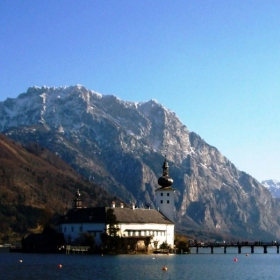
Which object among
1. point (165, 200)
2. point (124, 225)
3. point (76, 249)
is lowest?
point (76, 249)

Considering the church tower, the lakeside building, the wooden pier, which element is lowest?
the wooden pier

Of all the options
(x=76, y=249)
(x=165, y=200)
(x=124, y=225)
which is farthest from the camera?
(x=165, y=200)

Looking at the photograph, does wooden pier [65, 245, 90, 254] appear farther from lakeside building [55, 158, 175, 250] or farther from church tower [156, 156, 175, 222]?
church tower [156, 156, 175, 222]

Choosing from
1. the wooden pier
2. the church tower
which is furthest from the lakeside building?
the church tower

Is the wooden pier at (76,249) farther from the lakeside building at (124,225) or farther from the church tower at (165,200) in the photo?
the church tower at (165,200)

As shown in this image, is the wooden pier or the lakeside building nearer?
the wooden pier

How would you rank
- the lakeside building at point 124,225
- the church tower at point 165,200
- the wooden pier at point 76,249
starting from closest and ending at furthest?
1. the wooden pier at point 76,249
2. the lakeside building at point 124,225
3. the church tower at point 165,200

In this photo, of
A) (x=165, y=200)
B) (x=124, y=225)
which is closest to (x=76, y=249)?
(x=124, y=225)

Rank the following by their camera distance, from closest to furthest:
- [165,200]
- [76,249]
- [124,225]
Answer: [76,249] → [124,225] → [165,200]

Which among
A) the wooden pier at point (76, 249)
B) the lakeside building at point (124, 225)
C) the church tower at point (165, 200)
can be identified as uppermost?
the church tower at point (165, 200)

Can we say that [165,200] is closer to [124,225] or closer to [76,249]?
[124,225]

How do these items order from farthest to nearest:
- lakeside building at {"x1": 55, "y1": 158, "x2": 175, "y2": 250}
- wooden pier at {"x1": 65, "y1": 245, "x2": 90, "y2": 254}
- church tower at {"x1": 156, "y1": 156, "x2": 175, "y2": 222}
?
1. church tower at {"x1": 156, "y1": 156, "x2": 175, "y2": 222}
2. lakeside building at {"x1": 55, "y1": 158, "x2": 175, "y2": 250}
3. wooden pier at {"x1": 65, "y1": 245, "x2": 90, "y2": 254}

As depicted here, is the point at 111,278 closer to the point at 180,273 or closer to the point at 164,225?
the point at 180,273

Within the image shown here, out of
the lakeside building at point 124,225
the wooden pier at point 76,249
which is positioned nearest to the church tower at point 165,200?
the lakeside building at point 124,225
